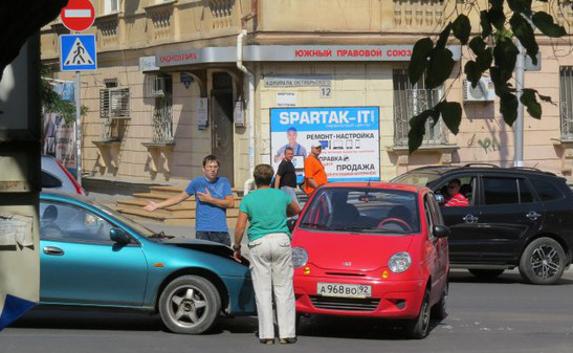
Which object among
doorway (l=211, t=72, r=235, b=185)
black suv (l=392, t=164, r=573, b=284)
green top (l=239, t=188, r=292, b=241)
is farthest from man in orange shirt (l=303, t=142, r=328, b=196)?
green top (l=239, t=188, r=292, b=241)

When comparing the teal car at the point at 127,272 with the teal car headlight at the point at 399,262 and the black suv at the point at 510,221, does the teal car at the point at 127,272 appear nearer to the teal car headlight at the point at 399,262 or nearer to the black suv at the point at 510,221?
the teal car headlight at the point at 399,262

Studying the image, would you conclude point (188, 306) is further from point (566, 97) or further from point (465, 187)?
point (566, 97)

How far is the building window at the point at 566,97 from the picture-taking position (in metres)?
26.5

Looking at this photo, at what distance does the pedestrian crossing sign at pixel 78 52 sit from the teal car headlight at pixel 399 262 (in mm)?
7931

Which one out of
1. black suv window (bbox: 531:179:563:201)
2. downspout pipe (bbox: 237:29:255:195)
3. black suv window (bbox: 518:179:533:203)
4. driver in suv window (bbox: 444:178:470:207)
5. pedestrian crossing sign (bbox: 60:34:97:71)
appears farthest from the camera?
downspout pipe (bbox: 237:29:255:195)

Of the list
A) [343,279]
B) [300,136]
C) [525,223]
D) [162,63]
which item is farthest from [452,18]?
[162,63]

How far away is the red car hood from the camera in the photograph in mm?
11188

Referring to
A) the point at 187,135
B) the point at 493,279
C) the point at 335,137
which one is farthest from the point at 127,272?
the point at 187,135

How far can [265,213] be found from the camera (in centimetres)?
1094

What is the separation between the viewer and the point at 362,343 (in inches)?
444

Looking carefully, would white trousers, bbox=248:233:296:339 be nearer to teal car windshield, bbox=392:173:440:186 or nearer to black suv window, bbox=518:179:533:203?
teal car windshield, bbox=392:173:440:186

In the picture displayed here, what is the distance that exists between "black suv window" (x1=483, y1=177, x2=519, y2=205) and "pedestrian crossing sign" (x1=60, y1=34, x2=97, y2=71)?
6.13 meters

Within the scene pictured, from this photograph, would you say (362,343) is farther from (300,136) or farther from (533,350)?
(300,136)

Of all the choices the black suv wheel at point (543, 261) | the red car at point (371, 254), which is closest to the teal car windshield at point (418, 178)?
the black suv wheel at point (543, 261)
